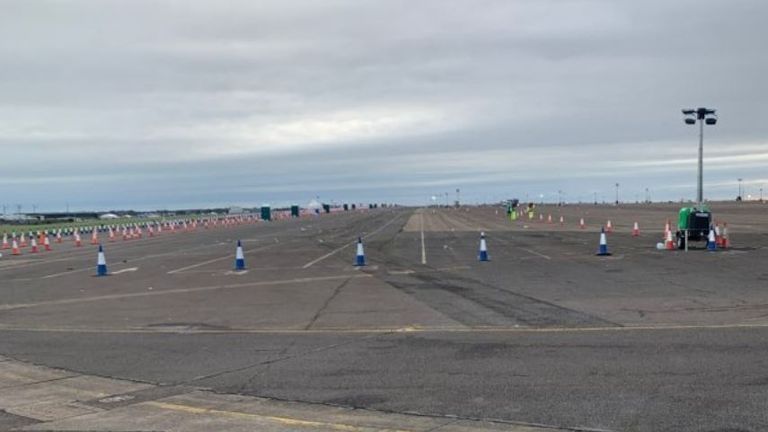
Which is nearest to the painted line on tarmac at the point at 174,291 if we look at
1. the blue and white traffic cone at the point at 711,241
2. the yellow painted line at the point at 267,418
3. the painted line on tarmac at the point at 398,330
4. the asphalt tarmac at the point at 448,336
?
the asphalt tarmac at the point at 448,336

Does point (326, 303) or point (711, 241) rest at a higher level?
point (711, 241)

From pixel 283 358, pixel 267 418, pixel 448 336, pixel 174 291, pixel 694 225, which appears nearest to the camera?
pixel 267 418

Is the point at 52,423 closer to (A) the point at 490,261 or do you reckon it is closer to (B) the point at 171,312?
(B) the point at 171,312

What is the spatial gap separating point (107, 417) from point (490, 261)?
1967 centimetres

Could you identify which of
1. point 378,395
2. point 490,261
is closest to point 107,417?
point 378,395

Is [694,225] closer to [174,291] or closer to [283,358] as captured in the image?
[174,291]

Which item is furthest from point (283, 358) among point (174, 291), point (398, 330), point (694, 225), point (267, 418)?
point (694, 225)

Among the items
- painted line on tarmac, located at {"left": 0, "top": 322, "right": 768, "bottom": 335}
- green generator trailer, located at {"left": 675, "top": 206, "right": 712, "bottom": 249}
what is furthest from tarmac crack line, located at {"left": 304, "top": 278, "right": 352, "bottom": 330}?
green generator trailer, located at {"left": 675, "top": 206, "right": 712, "bottom": 249}

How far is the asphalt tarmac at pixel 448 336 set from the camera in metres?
7.94

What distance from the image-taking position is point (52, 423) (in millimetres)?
7680

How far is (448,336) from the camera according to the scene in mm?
11922

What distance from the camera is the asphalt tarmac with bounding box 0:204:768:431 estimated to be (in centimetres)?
794

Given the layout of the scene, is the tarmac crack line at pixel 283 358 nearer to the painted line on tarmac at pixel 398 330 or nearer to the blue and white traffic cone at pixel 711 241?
the painted line on tarmac at pixel 398 330

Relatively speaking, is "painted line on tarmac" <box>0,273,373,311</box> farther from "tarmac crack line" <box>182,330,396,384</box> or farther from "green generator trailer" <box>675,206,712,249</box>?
"green generator trailer" <box>675,206,712,249</box>
